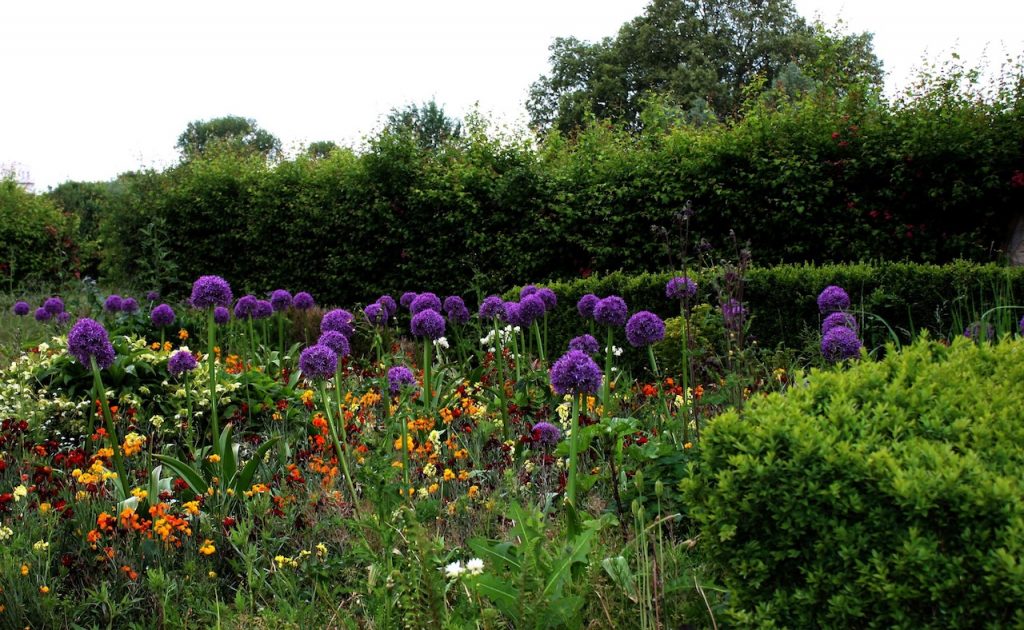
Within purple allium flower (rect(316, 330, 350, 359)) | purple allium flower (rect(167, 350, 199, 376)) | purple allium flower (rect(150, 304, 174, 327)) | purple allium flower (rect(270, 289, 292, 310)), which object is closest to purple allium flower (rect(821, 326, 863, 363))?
purple allium flower (rect(316, 330, 350, 359))

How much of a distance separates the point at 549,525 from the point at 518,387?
124 cm

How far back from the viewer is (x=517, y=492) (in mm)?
3158

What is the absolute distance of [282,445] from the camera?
3885 mm

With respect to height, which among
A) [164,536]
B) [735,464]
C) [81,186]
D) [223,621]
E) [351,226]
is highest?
[81,186]

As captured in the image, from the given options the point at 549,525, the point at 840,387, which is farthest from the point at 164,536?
the point at 840,387

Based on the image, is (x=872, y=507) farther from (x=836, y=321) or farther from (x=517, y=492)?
(x=836, y=321)

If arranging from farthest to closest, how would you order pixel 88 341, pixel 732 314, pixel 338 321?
pixel 338 321 < pixel 88 341 < pixel 732 314

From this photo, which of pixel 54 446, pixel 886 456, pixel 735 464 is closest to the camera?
pixel 886 456

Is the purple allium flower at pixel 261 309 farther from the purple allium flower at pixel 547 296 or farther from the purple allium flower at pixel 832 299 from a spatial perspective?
the purple allium flower at pixel 832 299

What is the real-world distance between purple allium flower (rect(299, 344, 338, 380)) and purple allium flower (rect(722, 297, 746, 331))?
1.56 m

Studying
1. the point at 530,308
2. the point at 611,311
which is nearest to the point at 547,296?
the point at 530,308

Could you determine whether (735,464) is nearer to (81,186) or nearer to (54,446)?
(54,446)

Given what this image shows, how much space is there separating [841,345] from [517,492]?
1538 millimetres

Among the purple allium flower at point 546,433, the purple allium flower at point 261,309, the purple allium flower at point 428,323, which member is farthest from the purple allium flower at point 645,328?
the purple allium flower at point 261,309
